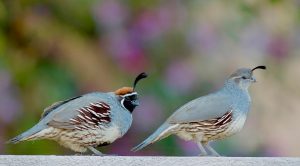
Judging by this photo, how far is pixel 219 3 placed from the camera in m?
4.40

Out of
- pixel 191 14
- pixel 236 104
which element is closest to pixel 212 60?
pixel 191 14

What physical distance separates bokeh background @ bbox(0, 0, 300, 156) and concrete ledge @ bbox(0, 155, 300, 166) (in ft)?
4.62

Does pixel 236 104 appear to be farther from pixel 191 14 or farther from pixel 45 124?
pixel 191 14

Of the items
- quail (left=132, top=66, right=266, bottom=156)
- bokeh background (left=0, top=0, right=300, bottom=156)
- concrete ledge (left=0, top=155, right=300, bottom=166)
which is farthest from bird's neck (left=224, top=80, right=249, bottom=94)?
bokeh background (left=0, top=0, right=300, bottom=156)

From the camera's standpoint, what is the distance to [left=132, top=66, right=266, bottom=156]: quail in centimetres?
275

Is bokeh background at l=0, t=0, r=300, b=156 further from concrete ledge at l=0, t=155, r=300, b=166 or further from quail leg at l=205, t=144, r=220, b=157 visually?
concrete ledge at l=0, t=155, r=300, b=166

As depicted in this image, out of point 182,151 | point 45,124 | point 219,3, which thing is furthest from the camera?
point 219,3

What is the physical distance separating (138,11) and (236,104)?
148 cm

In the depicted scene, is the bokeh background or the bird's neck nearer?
the bird's neck

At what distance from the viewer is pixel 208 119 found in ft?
9.16

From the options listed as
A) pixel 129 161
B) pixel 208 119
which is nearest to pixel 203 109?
pixel 208 119

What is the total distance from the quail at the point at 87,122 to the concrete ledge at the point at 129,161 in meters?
0.07

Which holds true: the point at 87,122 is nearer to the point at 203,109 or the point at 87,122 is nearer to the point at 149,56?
the point at 203,109

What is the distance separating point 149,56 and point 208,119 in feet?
4.89
